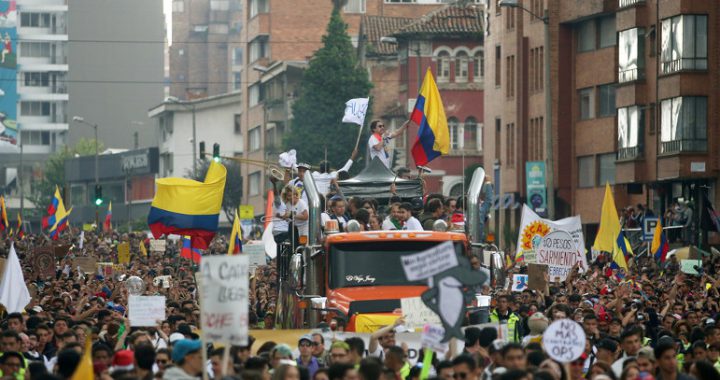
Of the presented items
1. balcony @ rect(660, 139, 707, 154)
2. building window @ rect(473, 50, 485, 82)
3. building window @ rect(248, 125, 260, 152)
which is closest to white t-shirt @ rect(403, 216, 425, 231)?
balcony @ rect(660, 139, 707, 154)

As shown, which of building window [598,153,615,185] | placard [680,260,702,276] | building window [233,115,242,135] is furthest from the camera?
building window [233,115,242,135]

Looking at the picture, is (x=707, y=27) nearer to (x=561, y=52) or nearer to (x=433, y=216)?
(x=561, y=52)

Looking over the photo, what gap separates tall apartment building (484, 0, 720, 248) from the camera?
53.8 meters

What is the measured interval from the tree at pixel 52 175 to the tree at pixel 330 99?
44843 millimetres

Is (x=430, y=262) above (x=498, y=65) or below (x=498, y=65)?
below

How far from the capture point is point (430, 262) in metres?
13.7

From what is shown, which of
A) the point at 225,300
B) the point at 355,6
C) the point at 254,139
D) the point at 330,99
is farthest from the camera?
the point at 254,139

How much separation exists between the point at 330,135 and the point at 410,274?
73.8 meters

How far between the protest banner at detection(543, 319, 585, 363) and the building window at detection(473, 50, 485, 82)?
75027 millimetres

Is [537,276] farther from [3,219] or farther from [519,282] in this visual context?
[3,219]

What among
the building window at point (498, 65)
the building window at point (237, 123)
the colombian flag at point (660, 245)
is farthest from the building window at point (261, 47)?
the colombian flag at point (660, 245)

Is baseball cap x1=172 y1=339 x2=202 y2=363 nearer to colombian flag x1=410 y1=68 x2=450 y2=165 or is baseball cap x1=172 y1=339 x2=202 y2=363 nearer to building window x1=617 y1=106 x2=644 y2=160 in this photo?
colombian flag x1=410 y1=68 x2=450 y2=165

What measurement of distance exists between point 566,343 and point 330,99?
74.3m

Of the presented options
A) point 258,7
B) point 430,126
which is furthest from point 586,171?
point 258,7
